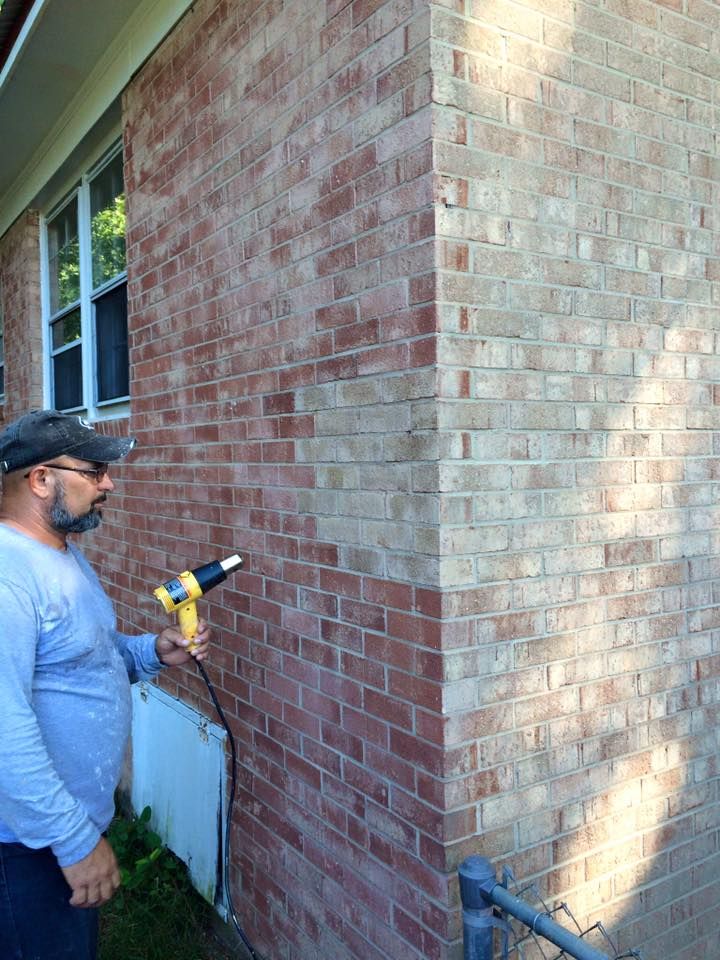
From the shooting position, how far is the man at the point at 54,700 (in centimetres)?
212

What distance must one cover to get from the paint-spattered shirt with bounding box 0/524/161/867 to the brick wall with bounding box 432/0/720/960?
1071 millimetres

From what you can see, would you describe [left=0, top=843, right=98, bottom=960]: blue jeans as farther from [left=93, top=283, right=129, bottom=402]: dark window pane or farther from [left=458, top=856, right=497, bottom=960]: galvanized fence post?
[left=93, top=283, right=129, bottom=402]: dark window pane

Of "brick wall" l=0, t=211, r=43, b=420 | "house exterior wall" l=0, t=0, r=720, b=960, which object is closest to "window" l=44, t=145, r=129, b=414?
"brick wall" l=0, t=211, r=43, b=420

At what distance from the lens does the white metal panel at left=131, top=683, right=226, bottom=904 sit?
369 cm

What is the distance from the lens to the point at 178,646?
297 centimetres

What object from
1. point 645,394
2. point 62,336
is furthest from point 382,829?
point 62,336

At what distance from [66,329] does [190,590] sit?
166 inches

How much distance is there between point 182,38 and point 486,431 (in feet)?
9.05

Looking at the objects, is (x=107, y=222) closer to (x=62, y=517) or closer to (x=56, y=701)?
(x=62, y=517)

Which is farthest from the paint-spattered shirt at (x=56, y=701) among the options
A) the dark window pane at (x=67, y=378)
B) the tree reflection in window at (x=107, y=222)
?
the dark window pane at (x=67, y=378)

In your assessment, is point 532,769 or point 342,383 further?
point 342,383

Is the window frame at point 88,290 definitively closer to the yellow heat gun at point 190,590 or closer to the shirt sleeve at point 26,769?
the yellow heat gun at point 190,590

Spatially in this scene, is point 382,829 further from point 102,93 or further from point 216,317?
point 102,93

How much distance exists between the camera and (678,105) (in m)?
2.74
